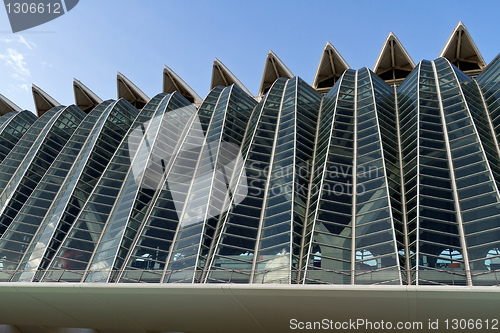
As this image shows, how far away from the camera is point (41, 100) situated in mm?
61156

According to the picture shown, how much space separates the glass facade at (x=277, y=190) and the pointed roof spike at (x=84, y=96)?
59.7 feet

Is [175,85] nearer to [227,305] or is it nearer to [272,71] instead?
[272,71]

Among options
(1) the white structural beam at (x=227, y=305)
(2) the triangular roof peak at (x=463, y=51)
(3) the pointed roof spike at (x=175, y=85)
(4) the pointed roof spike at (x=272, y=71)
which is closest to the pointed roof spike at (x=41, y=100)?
(3) the pointed roof spike at (x=175, y=85)

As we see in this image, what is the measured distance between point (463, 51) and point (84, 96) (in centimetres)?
4898

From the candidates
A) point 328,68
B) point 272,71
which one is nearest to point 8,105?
point 272,71

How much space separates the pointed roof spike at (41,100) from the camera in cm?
6038

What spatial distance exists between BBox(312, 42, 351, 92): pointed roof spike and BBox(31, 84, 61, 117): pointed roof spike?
3495 centimetres

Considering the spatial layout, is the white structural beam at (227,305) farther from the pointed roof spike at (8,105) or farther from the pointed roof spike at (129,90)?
the pointed roof spike at (8,105)

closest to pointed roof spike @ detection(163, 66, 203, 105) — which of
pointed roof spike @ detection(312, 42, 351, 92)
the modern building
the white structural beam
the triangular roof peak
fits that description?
pointed roof spike @ detection(312, 42, 351, 92)

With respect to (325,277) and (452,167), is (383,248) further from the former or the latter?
(452,167)

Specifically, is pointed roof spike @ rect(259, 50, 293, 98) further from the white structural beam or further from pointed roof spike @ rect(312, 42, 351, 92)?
the white structural beam

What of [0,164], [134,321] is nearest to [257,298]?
[134,321]

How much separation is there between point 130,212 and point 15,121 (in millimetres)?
26334

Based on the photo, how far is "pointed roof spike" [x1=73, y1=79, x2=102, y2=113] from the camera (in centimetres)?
6000
